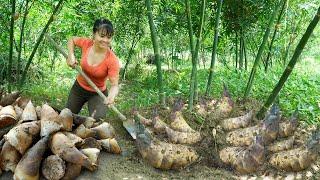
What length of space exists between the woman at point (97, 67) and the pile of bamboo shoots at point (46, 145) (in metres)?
0.39

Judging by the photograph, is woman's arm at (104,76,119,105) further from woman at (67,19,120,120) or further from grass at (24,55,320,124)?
grass at (24,55,320,124)

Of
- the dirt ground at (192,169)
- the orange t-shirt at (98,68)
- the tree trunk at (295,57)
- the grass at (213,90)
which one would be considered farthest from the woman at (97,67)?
the tree trunk at (295,57)

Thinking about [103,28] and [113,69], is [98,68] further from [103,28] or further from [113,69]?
[103,28]

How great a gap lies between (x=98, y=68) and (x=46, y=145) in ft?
2.53

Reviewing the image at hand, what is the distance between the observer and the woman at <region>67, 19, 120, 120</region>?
2862 millimetres

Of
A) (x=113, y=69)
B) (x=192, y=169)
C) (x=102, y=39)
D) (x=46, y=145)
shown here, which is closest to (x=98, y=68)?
(x=113, y=69)

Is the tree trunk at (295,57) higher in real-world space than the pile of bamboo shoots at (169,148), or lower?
higher

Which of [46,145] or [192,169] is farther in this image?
[192,169]

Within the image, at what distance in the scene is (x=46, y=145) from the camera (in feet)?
7.92

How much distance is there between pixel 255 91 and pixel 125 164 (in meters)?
2.31

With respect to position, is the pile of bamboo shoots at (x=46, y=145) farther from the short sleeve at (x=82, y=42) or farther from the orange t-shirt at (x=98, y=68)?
the short sleeve at (x=82, y=42)

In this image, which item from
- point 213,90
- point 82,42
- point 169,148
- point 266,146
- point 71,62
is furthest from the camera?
point 213,90

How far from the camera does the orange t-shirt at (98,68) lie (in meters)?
2.96

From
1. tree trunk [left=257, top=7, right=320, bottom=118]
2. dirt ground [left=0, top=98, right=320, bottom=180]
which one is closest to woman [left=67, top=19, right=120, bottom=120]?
dirt ground [left=0, top=98, right=320, bottom=180]
